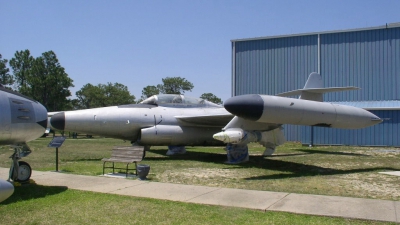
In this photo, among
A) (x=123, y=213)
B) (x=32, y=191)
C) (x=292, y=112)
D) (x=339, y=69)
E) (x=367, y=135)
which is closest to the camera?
(x=123, y=213)

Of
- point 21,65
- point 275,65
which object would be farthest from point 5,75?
point 275,65

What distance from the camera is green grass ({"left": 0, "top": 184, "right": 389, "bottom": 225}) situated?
6141 mm

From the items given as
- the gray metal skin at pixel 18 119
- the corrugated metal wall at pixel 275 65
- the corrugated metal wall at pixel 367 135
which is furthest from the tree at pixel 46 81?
the gray metal skin at pixel 18 119

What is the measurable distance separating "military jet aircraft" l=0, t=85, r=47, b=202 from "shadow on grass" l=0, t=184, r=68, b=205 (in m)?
0.34

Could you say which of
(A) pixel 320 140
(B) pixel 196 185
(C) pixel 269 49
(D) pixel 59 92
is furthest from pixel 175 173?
(D) pixel 59 92

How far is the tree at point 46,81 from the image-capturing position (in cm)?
5472

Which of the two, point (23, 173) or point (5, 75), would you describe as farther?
point (5, 75)

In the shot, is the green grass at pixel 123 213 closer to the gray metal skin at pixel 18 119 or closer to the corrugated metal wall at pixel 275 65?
the gray metal skin at pixel 18 119

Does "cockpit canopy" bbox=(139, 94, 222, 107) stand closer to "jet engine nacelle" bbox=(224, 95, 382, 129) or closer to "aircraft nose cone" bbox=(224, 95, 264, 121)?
"jet engine nacelle" bbox=(224, 95, 382, 129)

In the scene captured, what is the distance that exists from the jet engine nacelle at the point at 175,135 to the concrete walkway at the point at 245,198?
6.21 metres

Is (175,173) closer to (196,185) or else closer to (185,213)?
(196,185)

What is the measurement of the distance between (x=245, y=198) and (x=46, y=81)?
52.5m

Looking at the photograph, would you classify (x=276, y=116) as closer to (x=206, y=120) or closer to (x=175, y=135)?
(x=206, y=120)

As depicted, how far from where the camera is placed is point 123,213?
6.64 m
